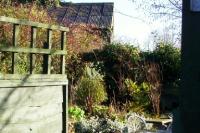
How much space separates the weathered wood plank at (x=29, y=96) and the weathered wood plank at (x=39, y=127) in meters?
0.21

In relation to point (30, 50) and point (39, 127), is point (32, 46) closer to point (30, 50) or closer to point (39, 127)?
point (30, 50)

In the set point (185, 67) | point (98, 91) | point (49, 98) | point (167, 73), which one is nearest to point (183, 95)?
point (185, 67)

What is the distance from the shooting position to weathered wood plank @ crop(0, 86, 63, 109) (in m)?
5.12

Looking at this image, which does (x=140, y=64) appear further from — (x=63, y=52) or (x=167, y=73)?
(x=63, y=52)

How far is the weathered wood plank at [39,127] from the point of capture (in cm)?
520

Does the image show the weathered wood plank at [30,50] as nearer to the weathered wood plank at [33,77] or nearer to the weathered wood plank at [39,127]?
the weathered wood plank at [33,77]

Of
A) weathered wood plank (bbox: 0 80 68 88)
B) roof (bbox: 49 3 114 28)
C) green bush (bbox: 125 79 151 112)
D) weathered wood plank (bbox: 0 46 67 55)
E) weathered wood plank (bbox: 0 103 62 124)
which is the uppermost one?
roof (bbox: 49 3 114 28)

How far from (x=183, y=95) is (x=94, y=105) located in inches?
465

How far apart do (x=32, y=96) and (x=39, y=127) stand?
417 mm

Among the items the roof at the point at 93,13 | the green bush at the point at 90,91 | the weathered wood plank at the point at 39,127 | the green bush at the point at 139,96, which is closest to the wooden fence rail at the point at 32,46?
the weathered wood plank at the point at 39,127

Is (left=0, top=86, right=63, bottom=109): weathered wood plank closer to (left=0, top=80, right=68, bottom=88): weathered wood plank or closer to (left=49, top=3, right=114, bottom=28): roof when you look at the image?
(left=0, top=80, right=68, bottom=88): weathered wood plank

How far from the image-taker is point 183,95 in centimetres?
210

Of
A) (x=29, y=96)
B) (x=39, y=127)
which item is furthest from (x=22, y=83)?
(x=39, y=127)

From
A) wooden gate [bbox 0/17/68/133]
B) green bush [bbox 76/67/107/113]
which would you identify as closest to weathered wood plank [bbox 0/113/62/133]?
wooden gate [bbox 0/17/68/133]
